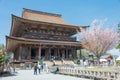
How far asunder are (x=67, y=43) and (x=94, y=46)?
186 inches

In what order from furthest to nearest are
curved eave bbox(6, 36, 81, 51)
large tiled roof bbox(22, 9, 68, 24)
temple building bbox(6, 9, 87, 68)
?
large tiled roof bbox(22, 9, 68, 24) < temple building bbox(6, 9, 87, 68) < curved eave bbox(6, 36, 81, 51)

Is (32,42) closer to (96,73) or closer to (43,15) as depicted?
(43,15)

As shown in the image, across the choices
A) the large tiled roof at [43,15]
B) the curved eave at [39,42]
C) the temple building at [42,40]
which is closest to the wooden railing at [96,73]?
the curved eave at [39,42]

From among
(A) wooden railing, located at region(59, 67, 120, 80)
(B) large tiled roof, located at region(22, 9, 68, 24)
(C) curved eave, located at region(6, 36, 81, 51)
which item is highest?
(B) large tiled roof, located at region(22, 9, 68, 24)

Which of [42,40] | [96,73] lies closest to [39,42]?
[42,40]

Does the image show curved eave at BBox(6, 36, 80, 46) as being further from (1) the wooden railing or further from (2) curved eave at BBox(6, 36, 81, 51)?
(1) the wooden railing

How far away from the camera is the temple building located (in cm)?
3062

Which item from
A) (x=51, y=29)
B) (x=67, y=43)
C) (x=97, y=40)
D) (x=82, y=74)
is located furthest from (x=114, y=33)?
(x=82, y=74)

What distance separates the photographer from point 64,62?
3142 cm

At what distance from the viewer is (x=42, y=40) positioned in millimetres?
31922

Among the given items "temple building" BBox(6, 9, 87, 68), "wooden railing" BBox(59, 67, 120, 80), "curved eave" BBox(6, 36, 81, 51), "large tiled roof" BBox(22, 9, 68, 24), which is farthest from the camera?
"large tiled roof" BBox(22, 9, 68, 24)

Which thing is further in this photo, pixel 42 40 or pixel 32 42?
pixel 42 40

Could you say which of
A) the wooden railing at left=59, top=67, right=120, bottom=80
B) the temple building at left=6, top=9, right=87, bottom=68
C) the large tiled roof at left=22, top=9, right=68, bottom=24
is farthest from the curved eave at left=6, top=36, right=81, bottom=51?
the wooden railing at left=59, top=67, right=120, bottom=80

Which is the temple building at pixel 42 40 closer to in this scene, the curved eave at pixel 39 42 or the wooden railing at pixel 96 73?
the curved eave at pixel 39 42
